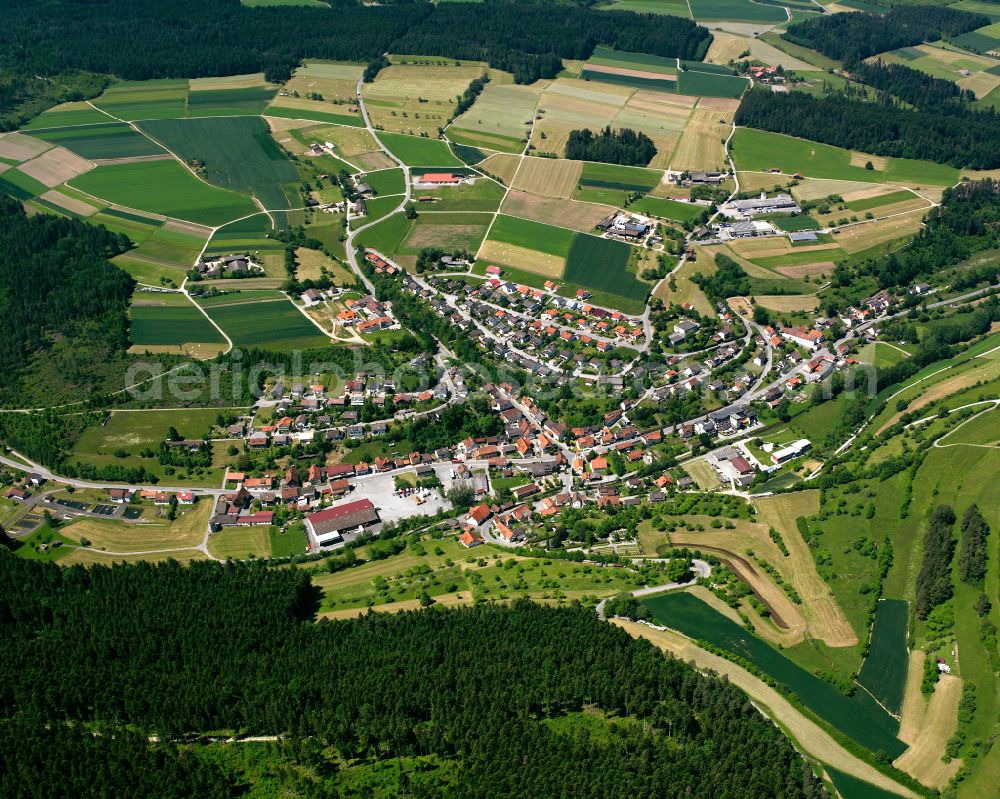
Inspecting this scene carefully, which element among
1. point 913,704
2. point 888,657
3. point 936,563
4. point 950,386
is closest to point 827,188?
point 950,386

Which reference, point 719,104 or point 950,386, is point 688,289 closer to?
point 950,386

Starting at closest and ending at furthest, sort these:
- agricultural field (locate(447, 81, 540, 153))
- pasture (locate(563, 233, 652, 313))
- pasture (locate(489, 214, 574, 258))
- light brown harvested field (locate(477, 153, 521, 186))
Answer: pasture (locate(563, 233, 652, 313)) → pasture (locate(489, 214, 574, 258)) → light brown harvested field (locate(477, 153, 521, 186)) → agricultural field (locate(447, 81, 540, 153))

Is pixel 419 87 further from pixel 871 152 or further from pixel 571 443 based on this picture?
pixel 571 443

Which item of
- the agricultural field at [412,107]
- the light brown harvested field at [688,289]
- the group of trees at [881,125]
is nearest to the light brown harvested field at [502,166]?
the agricultural field at [412,107]

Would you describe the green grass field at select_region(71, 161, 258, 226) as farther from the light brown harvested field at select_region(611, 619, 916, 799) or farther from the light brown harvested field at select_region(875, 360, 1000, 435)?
the light brown harvested field at select_region(611, 619, 916, 799)

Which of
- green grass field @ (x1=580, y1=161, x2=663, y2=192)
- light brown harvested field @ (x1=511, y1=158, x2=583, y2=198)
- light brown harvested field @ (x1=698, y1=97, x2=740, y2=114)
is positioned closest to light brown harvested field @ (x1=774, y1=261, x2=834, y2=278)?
green grass field @ (x1=580, y1=161, x2=663, y2=192)

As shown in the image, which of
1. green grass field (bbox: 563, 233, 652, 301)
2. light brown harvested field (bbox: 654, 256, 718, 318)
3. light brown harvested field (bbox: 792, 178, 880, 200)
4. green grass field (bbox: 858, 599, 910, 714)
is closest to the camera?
green grass field (bbox: 858, 599, 910, 714)
